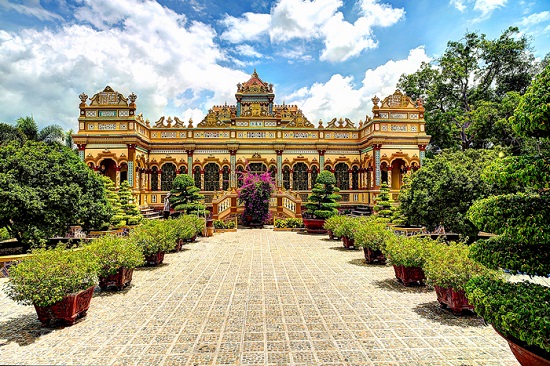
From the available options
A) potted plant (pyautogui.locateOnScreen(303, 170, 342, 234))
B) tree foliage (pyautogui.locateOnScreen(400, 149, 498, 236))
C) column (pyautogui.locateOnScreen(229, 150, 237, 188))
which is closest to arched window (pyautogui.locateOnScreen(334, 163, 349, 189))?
potted plant (pyautogui.locateOnScreen(303, 170, 342, 234))

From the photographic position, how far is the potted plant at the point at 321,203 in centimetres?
1630

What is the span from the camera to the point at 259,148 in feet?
74.0

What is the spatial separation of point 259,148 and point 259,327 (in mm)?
18399

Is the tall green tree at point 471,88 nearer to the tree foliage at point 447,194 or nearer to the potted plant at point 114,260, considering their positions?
the tree foliage at point 447,194

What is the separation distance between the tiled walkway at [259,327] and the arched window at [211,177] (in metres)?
14.7

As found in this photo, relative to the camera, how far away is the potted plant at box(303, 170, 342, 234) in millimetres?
16297

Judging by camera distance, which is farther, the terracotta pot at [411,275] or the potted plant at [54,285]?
the terracotta pot at [411,275]

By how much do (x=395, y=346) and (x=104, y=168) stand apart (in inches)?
856

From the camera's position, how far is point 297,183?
75.2ft

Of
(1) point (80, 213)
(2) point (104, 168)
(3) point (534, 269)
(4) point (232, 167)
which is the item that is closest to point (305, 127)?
(4) point (232, 167)

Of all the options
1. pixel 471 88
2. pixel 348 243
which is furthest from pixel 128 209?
pixel 471 88

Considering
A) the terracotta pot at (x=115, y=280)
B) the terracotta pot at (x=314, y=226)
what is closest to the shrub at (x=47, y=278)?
the terracotta pot at (x=115, y=280)

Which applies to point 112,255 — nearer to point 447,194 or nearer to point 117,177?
point 447,194

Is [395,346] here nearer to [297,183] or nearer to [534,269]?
[534,269]
